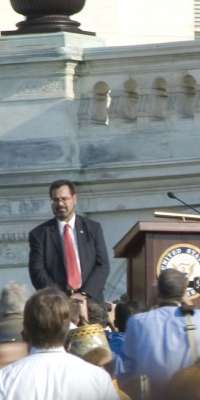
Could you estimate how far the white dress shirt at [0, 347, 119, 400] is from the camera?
10.3 m

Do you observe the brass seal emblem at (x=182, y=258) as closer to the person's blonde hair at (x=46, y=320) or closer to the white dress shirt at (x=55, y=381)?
the person's blonde hair at (x=46, y=320)

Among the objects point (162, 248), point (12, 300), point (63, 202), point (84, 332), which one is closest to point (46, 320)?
point (84, 332)

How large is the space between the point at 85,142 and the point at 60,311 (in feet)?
28.8

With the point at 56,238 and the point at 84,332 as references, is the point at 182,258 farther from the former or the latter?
the point at 84,332

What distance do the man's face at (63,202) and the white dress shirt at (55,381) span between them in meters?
4.71

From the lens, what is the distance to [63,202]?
15.1m

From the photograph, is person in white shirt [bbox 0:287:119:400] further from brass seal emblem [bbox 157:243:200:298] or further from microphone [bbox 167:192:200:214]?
microphone [bbox 167:192:200:214]

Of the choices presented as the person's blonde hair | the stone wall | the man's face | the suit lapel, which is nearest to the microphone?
the stone wall

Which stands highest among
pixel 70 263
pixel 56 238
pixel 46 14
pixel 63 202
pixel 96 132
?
pixel 46 14

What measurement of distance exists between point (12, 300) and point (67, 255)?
2621mm

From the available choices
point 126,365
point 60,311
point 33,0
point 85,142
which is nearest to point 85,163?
point 85,142

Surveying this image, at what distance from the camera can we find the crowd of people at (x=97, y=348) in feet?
33.9

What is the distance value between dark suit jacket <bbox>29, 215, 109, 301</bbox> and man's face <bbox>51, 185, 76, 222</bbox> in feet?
0.58

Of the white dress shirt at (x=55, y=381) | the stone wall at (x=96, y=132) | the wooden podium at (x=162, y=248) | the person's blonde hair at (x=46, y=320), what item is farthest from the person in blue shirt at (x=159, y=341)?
the stone wall at (x=96, y=132)
